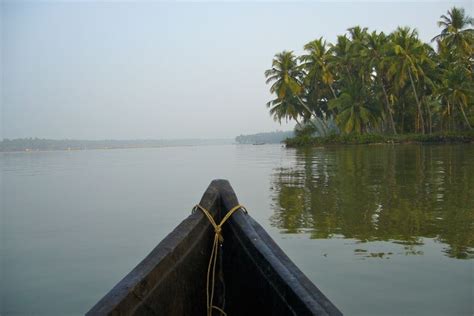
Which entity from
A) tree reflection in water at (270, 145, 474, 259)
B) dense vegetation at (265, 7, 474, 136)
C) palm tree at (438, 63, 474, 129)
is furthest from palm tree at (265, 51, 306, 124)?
tree reflection in water at (270, 145, 474, 259)

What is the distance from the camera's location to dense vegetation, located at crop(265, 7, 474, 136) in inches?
1112

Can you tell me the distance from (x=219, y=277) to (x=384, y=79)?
3363 centimetres

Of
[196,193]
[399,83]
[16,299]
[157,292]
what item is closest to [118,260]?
[16,299]

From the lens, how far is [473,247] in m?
4.11

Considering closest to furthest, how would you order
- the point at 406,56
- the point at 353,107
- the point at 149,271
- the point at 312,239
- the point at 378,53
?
the point at 149,271 < the point at 312,239 < the point at 406,56 < the point at 378,53 < the point at 353,107

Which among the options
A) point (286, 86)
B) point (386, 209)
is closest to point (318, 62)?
point (286, 86)

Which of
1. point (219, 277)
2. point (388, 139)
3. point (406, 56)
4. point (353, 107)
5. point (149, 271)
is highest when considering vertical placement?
point (406, 56)

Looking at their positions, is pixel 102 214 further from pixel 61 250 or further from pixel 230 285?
pixel 230 285

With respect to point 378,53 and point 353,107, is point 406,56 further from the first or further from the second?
point 353,107

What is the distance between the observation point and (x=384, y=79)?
108 ft

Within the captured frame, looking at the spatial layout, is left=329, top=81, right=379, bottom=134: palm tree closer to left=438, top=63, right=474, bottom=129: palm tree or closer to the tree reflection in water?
left=438, top=63, right=474, bottom=129: palm tree

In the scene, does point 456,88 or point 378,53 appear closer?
point 456,88

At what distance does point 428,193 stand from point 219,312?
20.4 feet

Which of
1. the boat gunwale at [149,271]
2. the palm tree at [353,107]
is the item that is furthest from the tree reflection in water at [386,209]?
the palm tree at [353,107]
